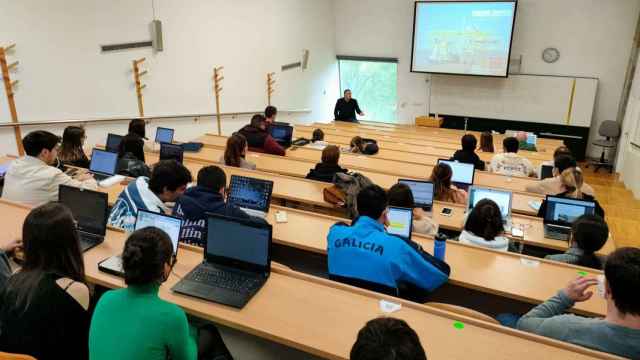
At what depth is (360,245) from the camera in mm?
2490

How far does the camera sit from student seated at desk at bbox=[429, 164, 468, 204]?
4246mm

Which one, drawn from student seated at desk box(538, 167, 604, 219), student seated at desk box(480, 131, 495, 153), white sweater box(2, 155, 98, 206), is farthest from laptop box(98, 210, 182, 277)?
student seated at desk box(480, 131, 495, 153)

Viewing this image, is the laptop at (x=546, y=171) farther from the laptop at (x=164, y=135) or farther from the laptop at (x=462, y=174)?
the laptop at (x=164, y=135)

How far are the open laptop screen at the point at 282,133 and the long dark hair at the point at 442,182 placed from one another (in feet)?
10.4

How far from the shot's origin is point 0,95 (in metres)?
5.38

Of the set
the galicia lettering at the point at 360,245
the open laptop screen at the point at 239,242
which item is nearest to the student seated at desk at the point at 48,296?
the open laptop screen at the point at 239,242

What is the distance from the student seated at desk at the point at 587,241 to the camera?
2826 millimetres

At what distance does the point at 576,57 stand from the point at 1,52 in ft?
35.2

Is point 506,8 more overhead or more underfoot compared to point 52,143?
more overhead

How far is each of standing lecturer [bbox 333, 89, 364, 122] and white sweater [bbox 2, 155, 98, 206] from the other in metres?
7.73

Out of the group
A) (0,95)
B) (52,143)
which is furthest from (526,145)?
(0,95)

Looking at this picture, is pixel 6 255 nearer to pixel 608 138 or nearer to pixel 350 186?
pixel 350 186

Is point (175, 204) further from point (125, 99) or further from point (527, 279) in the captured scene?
point (125, 99)

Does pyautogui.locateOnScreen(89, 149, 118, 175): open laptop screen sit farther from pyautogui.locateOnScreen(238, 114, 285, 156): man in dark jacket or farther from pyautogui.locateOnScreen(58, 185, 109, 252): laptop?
pyautogui.locateOnScreen(238, 114, 285, 156): man in dark jacket
